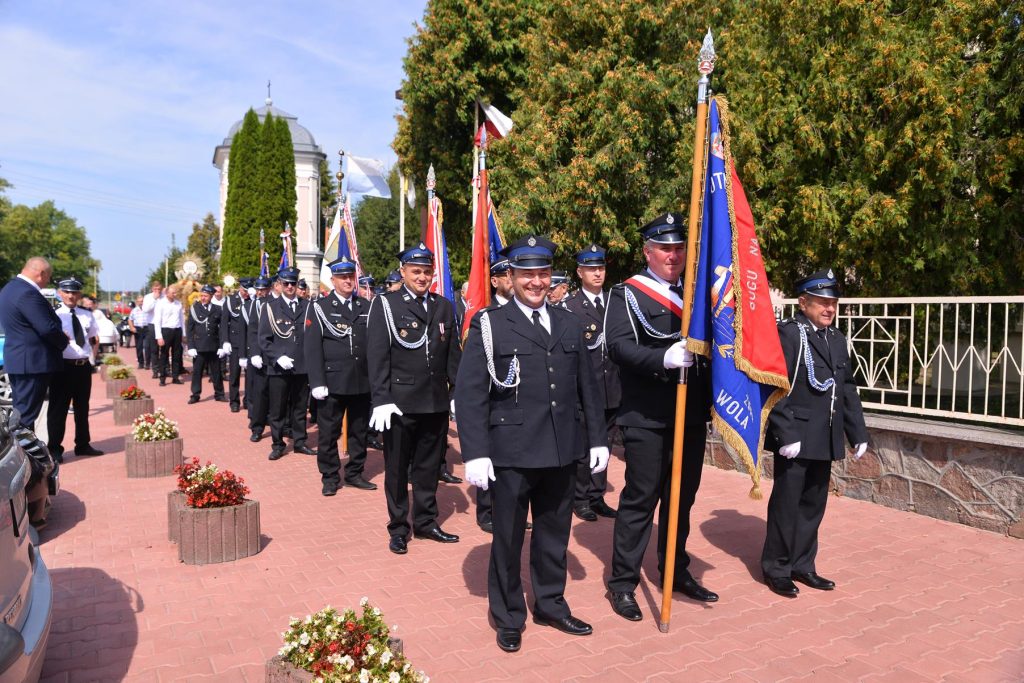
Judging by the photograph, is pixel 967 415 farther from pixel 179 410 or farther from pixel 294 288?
pixel 179 410

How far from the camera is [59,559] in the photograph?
218 inches

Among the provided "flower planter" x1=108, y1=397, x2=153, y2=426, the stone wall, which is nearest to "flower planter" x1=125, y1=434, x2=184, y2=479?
"flower planter" x1=108, y1=397, x2=153, y2=426

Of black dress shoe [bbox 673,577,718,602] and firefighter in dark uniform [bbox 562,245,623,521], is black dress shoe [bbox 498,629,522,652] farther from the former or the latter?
firefighter in dark uniform [bbox 562,245,623,521]

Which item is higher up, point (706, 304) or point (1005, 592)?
point (706, 304)

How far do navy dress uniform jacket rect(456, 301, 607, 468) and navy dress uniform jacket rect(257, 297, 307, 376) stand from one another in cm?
554

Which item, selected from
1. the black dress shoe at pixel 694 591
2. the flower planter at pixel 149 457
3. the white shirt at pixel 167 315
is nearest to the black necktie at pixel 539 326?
the black dress shoe at pixel 694 591

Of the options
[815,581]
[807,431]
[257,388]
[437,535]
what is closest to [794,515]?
[815,581]

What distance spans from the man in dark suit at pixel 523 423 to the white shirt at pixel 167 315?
44.9ft

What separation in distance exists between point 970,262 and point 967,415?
4323 millimetres

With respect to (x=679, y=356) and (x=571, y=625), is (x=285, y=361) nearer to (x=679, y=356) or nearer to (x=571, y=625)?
(x=571, y=625)

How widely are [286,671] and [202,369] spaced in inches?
497

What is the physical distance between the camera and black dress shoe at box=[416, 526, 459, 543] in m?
6.05

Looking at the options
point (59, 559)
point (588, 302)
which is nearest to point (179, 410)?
point (59, 559)

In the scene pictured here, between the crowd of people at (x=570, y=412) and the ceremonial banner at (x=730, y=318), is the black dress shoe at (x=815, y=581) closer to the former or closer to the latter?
the crowd of people at (x=570, y=412)
